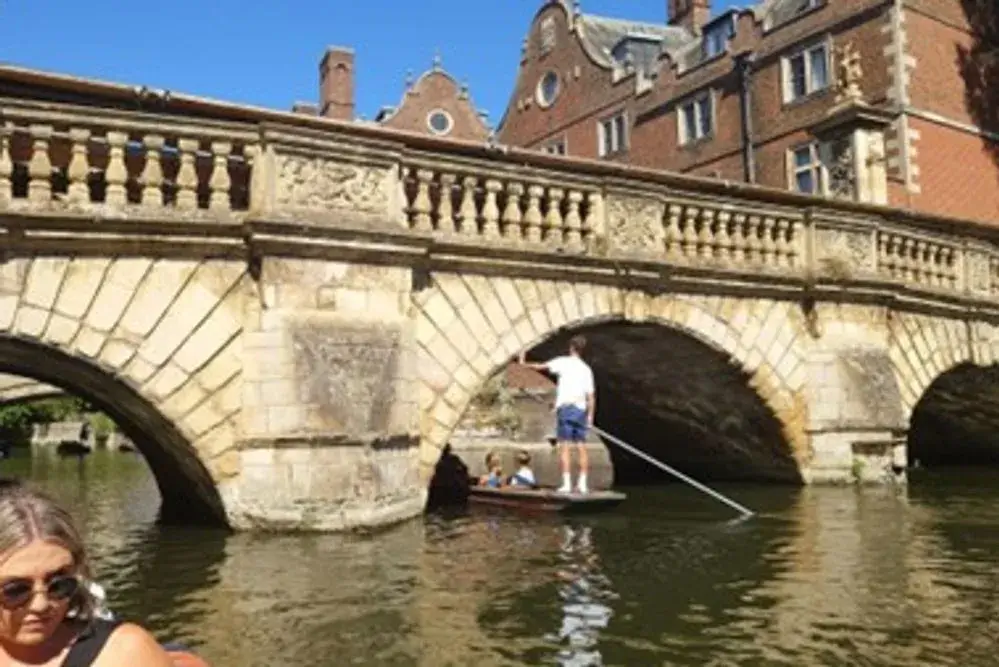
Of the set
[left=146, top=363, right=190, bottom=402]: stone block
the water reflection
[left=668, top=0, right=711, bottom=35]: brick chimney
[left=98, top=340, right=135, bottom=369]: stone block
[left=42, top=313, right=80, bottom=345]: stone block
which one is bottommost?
the water reflection

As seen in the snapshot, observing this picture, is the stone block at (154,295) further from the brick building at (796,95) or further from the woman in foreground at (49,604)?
the brick building at (796,95)

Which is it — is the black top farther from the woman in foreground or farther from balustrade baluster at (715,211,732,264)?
balustrade baluster at (715,211,732,264)

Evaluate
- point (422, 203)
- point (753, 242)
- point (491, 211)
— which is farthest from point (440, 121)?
point (422, 203)

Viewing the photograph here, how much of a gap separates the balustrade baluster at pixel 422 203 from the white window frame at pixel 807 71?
22.1 metres

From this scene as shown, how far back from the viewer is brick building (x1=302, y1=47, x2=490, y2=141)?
38844mm

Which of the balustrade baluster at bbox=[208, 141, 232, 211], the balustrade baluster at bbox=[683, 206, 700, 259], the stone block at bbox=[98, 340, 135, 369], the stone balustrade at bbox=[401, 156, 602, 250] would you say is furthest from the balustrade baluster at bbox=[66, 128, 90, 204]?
the balustrade baluster at bbox=[683, 206, 700, 259]

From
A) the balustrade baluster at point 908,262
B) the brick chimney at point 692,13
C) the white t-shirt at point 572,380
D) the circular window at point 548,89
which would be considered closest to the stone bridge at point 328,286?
the white t-shirt at point 572,380

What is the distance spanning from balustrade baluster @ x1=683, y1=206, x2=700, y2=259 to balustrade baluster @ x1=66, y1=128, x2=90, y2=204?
21.4 feet

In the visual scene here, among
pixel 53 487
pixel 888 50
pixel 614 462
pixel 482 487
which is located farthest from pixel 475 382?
pixel 888 50

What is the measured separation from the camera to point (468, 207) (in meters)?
9.55

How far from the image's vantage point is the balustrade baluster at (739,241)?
1178 centimetres

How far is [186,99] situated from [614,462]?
11.1 m

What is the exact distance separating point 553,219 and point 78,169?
471cm

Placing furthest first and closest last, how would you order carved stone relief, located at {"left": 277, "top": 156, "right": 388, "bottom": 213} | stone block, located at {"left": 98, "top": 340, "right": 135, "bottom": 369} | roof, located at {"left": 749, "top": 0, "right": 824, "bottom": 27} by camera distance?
roof, located at {"left": 749, "top": 0, "right": 824, "bottom": 27}
carved stone relief, located at {"left": 277, "top": 156, "right": 388, "bottom": 213}
stone block, located at {"left": 98, "top": 340, "right": 135, "bottom": 369}
